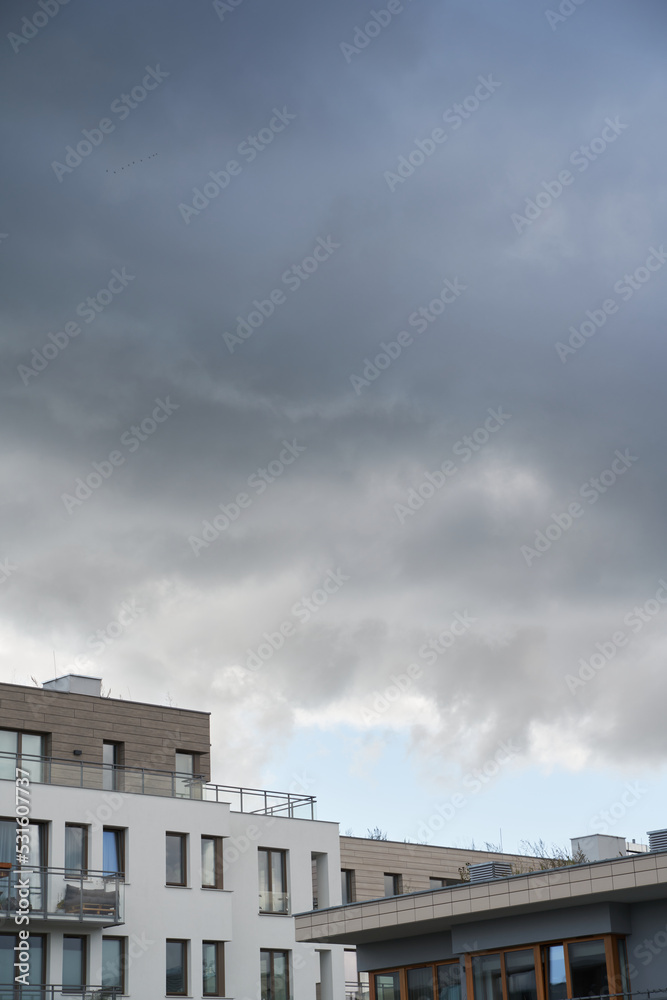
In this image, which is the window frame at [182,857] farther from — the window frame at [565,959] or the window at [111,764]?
the window frame at [565,959]

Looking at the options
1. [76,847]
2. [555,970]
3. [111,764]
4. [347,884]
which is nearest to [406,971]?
[555,970]

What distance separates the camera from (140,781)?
35.9 metres

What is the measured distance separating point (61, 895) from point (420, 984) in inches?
511

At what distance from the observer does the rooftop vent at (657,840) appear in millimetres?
19203

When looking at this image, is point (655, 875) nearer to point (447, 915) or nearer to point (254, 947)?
point (447, 915)

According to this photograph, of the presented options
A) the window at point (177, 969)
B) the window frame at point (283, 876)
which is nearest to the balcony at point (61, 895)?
the window at point (177, 969)

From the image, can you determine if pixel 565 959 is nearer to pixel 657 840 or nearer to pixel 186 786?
pixel 657 840

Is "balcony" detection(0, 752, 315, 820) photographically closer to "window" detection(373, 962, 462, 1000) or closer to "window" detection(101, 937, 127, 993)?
"window" detection(101, 937, 127, 993)

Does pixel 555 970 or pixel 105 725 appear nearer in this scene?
pixel 555 970

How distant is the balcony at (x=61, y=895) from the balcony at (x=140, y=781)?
2.58 metres

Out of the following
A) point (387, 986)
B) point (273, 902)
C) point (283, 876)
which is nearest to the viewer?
point (387, 986)

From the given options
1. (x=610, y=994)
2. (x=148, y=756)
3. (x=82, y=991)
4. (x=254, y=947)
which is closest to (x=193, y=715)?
(x=148, y=756)

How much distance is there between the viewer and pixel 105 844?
113 ft

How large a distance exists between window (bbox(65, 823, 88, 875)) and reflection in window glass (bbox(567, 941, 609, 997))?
17238 millimetres
